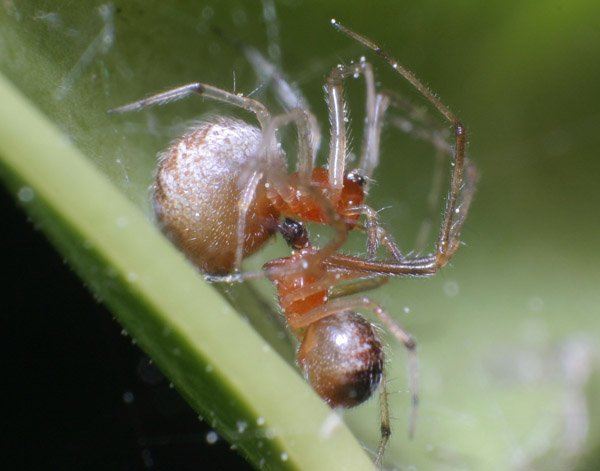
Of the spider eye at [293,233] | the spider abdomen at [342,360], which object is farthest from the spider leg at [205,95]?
the spider abdomen at [342,360]

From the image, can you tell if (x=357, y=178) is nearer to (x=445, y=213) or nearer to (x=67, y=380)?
(x=445, y=213)

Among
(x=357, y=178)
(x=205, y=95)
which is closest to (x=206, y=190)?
(x=205, y=95)

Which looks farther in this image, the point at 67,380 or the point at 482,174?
the point at 482,174

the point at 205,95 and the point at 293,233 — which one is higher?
the point at 205,95

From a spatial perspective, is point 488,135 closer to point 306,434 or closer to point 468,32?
point 468,32

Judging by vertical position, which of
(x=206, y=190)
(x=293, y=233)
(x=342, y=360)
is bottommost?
(x=342, y=360)

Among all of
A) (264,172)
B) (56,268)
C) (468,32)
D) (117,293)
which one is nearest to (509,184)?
(468,32)
